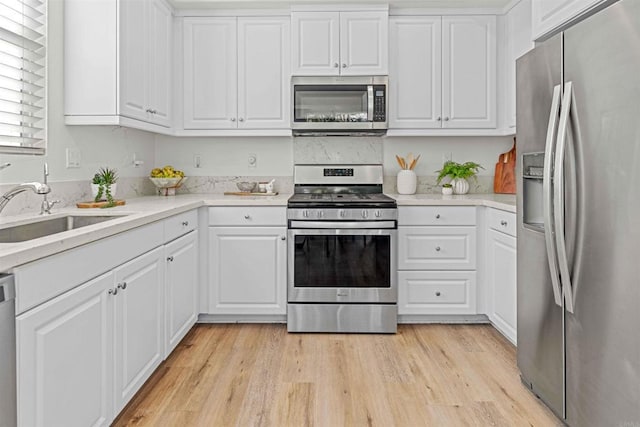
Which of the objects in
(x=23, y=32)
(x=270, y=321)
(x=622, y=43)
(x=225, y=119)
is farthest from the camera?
(x=225, y=119)

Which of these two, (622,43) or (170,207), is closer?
(622,43)

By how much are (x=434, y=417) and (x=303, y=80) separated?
8.00 ft

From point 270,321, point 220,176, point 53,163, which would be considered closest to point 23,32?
point 53,163

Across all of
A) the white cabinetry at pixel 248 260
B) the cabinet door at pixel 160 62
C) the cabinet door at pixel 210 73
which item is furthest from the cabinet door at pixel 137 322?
the cabinet door at pixel 210 73

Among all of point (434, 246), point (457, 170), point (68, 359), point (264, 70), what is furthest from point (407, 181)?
point (68, 359)

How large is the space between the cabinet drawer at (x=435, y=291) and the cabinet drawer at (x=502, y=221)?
42 centimetres

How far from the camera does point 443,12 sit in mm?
3764

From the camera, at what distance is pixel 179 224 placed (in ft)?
9.63

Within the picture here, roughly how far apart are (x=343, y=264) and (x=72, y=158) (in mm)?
1739

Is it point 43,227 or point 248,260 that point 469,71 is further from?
point 43,227

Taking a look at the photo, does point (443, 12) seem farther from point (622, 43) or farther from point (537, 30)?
point (622, 43)

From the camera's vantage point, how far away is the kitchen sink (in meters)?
2.04

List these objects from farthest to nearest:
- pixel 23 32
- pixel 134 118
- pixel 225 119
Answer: pixel 225 119 → pixel 134 118 → pixel 23 32

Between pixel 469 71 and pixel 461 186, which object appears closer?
pixel 469 71
